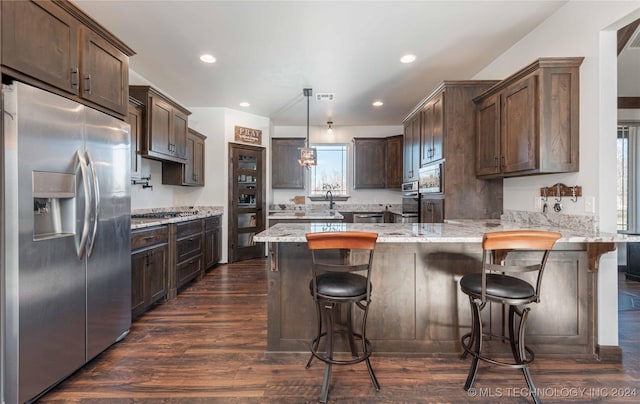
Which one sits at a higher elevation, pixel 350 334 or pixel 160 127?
pixel 160 127

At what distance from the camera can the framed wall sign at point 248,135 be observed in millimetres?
5409

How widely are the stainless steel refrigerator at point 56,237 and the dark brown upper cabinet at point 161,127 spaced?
1264 mm

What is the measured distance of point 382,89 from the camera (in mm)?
4301

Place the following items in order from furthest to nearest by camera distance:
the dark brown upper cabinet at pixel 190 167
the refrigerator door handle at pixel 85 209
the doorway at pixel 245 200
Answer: the doorway at pixel 245 200, the dark brown upper cabinet at pixel 190 167, the refrigerator door handle at pixel 85 209

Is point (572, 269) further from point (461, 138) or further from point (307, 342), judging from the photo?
point (307, 342)

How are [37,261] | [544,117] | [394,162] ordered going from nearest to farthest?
[37,261], [544,117], [394,162]

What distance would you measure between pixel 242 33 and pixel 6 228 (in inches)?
95.1

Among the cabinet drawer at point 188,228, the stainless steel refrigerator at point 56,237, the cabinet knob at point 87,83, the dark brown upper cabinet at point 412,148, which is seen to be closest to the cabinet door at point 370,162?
the dark brown upper cabinet at point 412,148

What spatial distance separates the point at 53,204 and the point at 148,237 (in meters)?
1.19

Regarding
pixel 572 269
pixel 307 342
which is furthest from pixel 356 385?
pixel 572 269

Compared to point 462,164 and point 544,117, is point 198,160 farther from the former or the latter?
point 544,117

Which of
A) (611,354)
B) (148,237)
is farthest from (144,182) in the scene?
(611,354)

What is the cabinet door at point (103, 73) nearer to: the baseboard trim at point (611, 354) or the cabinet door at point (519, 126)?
the cabinet door at point (519, 126)

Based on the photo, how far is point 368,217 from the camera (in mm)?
6141
